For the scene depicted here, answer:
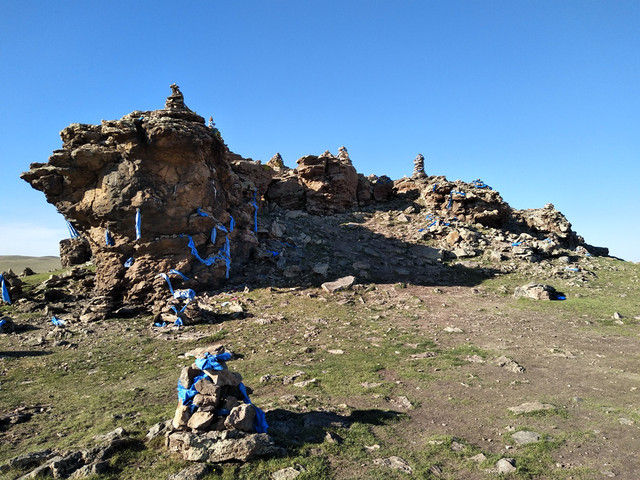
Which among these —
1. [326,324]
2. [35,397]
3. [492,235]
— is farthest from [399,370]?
[492,235]

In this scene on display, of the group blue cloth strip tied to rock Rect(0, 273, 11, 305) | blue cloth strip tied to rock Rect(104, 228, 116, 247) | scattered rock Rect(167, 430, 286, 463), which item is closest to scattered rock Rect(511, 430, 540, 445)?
scattered rock Rect(167, 430, 286, 463)

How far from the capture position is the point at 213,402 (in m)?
7.03

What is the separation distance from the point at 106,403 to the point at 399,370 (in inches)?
320

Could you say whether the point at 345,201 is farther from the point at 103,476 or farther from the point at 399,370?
the point at 103,476

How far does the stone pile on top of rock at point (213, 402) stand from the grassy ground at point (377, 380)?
0.64m

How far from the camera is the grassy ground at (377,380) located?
6641mm

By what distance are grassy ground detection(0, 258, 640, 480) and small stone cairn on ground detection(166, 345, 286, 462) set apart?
0.26 meters

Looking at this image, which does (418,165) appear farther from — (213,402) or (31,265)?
(31,265)

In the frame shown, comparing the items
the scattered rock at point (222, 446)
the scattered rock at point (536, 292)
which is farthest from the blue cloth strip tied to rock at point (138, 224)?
the scattered rock at point (536, 292)

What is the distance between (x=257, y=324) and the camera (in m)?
16.1

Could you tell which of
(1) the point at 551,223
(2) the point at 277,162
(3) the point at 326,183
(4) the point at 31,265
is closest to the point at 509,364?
(3) the point at 326,183

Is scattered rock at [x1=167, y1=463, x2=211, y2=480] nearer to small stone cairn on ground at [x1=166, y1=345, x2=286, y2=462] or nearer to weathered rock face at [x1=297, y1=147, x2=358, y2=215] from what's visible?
small stone cairn on ground at [x1=166, y1=345, x2=286, y2=462]

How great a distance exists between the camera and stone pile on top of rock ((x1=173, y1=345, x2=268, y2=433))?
681 centimetres

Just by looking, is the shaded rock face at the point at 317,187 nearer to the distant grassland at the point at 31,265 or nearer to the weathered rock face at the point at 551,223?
the weathered rock face at the point at 551,223
